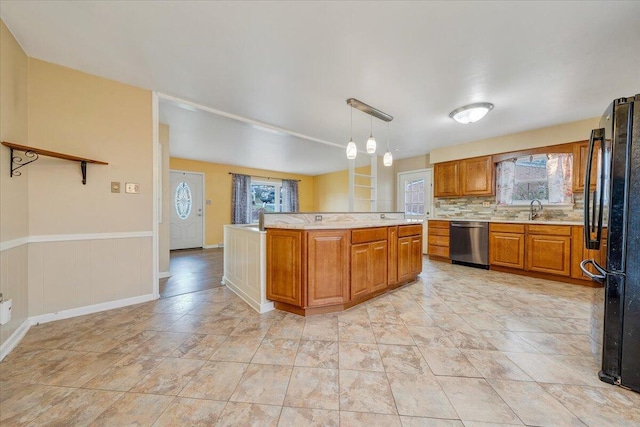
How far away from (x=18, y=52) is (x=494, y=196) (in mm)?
6264

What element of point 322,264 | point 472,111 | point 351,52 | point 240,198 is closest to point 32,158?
point 322,264

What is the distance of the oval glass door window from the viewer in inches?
243

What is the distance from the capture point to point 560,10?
1.57 m

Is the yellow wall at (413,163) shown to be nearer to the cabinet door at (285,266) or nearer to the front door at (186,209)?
the cabinet door at (285,266)

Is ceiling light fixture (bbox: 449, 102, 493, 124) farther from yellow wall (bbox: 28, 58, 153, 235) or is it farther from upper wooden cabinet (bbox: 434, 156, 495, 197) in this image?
yellow wall (bbox: 28, 58, 153, 235)

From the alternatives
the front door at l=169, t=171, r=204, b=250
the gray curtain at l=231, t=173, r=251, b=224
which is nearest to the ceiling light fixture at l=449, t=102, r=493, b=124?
Result: the gray curtain at l=231, t=173, r=251, b=224

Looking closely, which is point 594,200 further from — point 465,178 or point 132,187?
point 132,187

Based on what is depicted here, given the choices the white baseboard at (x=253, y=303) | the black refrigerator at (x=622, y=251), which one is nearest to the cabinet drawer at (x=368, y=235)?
the white baseboard at (x=253, y=303)

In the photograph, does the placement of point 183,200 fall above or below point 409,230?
above

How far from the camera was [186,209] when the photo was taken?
20.6 feet

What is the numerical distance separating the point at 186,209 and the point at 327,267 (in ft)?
17.6

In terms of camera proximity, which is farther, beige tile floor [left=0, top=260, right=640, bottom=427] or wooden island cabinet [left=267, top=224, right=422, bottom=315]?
wooden island cabinet [left=267, top=224, right=422, bottom=315]

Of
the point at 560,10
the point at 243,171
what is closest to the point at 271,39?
the point at 560,10

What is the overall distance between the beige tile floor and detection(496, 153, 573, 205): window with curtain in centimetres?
221
